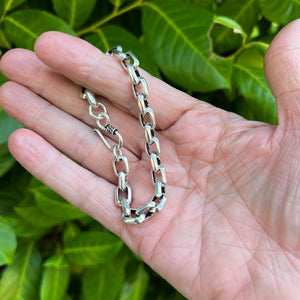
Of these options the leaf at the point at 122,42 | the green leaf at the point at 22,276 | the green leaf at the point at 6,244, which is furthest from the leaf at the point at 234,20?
the green leaf at the point at 22,276

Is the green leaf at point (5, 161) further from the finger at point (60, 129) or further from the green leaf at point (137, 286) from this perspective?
the green leaf at point (137, 286)

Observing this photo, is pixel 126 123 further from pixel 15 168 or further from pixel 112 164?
pixel 15 168

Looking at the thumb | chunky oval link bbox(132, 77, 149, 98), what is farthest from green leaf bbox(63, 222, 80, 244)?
the thumb

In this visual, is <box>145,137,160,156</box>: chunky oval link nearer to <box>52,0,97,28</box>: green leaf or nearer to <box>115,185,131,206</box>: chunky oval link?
<box>115,185,131,206</box>: chunky oval link

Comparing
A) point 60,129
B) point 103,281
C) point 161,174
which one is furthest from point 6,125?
point 103,281

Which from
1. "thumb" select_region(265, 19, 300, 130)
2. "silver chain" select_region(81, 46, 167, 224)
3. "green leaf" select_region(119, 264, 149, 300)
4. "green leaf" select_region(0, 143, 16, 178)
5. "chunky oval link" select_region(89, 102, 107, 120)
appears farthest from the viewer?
"green leaf" select_region(119, 264, 149, 300)

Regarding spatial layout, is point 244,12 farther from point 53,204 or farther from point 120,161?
point 53,204

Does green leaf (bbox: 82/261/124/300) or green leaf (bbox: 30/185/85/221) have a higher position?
green leaf (bbox: 30/185/85/221)
